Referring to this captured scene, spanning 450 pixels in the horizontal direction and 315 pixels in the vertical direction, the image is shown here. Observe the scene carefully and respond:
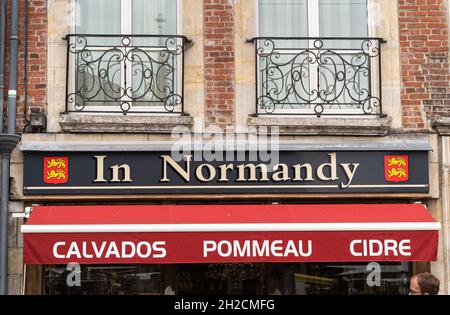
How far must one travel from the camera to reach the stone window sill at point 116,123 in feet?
33.6

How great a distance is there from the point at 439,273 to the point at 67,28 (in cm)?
522

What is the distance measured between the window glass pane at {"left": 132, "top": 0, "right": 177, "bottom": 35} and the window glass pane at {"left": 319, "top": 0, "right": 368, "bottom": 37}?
183 centimetres

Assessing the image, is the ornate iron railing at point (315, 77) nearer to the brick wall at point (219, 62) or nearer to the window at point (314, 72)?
the window at point (314, 72)

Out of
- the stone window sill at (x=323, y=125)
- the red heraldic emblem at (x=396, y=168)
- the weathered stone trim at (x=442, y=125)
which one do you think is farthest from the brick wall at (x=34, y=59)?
the weathered stone trim at (x=442, y=125)

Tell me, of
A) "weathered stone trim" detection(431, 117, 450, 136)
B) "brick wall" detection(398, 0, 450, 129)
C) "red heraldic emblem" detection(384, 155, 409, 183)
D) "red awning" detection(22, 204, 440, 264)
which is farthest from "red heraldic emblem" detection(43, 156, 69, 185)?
"weathered stone trim" detection(431, 117, 450, 136)

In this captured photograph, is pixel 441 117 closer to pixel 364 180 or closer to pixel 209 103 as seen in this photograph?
pixel 364 180

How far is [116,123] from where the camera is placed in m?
10.2

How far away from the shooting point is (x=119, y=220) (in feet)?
31.7

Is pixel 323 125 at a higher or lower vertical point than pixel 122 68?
lower

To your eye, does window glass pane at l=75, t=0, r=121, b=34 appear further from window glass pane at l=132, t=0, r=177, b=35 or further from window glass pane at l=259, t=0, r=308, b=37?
window glass pane at l=259, t=0, r=308, b=37

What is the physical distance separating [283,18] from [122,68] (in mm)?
2062

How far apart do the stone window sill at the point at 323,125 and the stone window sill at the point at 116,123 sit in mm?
960

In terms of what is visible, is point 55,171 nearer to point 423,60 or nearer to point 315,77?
point 315,77

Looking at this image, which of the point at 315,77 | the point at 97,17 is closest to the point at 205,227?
the point at 315,77
